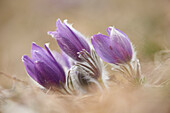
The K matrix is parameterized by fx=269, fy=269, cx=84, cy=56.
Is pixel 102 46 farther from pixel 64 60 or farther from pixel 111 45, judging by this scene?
pixel 64 60

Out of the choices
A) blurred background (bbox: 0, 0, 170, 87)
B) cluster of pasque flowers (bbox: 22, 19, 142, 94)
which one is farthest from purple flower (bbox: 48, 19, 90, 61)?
blurred background (bbox: 0, 0, 170, 87)

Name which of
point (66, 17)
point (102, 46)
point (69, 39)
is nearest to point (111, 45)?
point (102, 46)

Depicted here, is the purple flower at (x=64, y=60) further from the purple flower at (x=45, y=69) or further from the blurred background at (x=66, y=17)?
the blurred background at (x=66, y=17)

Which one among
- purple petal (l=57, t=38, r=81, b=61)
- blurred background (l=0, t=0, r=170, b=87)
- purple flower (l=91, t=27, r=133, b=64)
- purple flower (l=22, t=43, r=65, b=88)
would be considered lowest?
purple flower (l=22, t=43, r=65, b=88)

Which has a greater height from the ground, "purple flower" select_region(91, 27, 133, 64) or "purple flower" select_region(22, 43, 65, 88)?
"purple flower" select_region(91, 27, 133, 64)

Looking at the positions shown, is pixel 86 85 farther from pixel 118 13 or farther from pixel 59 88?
pixel 118 13

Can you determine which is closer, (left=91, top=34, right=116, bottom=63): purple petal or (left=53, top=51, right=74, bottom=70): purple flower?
(left=91, top=34, right=116, bottom=63): purple petal

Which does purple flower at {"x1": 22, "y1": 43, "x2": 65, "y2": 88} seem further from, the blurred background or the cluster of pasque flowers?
the blurred background

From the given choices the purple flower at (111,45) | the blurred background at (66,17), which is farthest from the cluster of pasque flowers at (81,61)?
the blurred background at (66,17)
